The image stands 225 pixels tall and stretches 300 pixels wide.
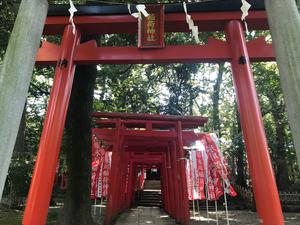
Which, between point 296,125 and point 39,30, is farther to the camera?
point 39,30

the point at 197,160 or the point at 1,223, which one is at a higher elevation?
the point at 197,160

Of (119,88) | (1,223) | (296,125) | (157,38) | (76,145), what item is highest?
(119,88)

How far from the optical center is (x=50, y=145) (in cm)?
505

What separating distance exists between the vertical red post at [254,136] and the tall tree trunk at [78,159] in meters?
4.74

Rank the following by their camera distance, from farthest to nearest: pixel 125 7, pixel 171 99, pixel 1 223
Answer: pixel 171 99
pixel 1 223
pixel 125 7

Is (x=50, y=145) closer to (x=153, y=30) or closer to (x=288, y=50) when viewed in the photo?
(x=153, y=30)

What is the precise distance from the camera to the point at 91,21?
598 cm

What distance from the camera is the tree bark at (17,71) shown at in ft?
11.2

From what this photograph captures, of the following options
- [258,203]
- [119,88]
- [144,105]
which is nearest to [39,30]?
[258,203]

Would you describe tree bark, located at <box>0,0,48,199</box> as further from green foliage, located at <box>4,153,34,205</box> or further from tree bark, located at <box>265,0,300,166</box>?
green foliage, located at <box>4,153,34,205</box>

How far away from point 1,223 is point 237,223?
875 centimetres

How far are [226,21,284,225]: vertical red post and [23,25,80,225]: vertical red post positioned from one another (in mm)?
2826

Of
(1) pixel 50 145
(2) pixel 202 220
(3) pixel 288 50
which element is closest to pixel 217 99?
(2) pixel 202 220

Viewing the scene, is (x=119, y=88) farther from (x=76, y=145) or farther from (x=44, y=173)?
(x=44, y=173)
